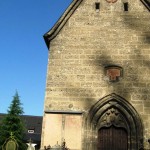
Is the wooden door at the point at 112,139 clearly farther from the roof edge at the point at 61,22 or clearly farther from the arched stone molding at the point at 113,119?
the roof edge at the point at 61,22

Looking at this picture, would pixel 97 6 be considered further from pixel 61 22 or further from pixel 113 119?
pixel 113 119

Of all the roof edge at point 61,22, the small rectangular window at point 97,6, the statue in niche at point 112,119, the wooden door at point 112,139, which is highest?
the small rectangular window at point 97,6

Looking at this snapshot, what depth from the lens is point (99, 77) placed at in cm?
1276

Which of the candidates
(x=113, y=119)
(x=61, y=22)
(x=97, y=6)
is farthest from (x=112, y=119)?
(x=97, y=6)

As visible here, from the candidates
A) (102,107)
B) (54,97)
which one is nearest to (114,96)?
(102,107)

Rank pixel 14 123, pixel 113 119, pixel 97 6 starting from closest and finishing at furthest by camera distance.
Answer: pixel 113 119
pixel 97 6
pixel 14 123

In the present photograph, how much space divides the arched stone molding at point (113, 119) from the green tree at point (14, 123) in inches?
618

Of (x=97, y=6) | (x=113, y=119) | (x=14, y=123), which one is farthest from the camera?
(x=14, y=123)

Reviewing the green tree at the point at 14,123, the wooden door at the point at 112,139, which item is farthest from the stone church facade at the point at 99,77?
the green tree at the point at 14,123

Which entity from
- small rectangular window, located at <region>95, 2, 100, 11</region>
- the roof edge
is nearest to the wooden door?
the roof edge

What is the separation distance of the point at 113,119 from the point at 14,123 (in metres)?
18.2

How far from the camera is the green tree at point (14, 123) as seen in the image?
27312 millimetres

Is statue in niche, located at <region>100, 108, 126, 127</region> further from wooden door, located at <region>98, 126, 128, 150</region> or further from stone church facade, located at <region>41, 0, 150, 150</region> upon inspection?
wooden door, located at <region>98, 126, 128, 150</region>

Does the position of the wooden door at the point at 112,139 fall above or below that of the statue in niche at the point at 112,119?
below
